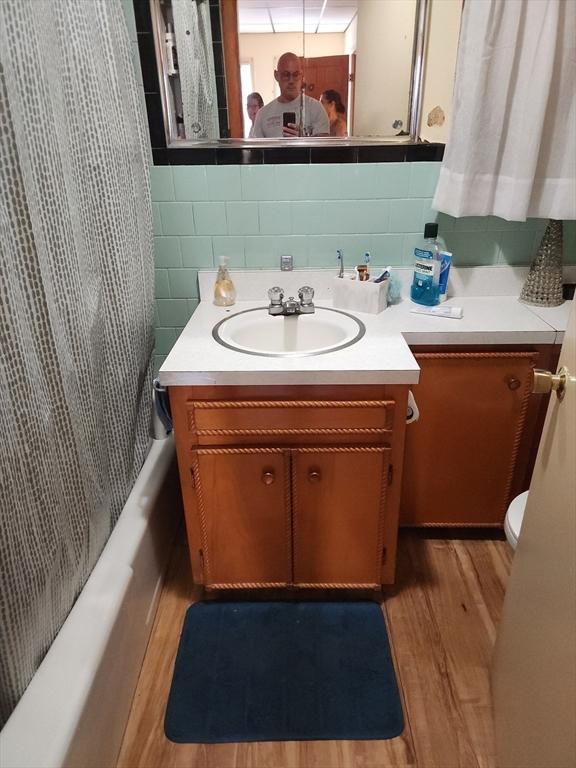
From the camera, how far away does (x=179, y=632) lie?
148 centimetres

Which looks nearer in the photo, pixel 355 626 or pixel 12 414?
pixel 12 414

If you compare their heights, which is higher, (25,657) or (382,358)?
(382,358)

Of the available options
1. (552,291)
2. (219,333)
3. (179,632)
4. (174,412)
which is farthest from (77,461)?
(552,291)

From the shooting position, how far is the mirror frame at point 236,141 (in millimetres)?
1463

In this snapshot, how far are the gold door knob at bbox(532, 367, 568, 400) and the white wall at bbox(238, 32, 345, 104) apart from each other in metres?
1.13

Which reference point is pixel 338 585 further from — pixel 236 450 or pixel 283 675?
pixel 236 450

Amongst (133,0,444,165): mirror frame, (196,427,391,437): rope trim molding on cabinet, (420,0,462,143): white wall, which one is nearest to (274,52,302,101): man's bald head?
(133,0,444,165): mirror frame

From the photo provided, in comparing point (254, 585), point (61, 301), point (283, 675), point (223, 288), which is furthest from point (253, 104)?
point (283, 675)

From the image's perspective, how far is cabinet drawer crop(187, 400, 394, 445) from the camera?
126 centimetres

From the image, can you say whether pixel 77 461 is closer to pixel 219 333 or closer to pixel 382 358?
pixel 219 333

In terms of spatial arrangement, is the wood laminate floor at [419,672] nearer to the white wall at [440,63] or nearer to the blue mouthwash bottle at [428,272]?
the blue mouthwash bottle at [428,272]

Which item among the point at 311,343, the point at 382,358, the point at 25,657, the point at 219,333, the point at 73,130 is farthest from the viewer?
the point at 311,343

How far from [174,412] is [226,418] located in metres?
0.13

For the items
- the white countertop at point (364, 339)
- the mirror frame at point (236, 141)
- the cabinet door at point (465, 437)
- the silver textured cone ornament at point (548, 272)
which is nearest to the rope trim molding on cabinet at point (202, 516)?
the white countertop at point (364, 339)
